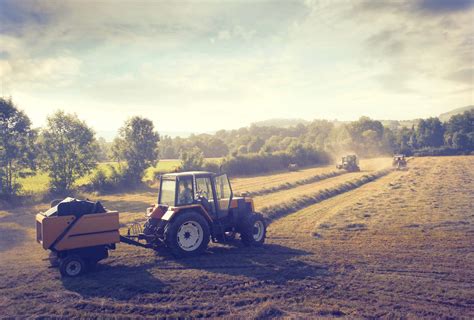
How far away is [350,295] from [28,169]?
2489 cm

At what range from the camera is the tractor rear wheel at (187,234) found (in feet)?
33.2

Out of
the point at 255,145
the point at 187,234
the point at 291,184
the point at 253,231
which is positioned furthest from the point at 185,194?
the point at 255,145

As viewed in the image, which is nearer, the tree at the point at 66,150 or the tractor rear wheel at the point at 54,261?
the tractor rear wheel at the point at 54,261

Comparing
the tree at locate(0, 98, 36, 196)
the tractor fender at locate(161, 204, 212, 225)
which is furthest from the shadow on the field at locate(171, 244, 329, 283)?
the tree at locate(0, 98, 36, 196)

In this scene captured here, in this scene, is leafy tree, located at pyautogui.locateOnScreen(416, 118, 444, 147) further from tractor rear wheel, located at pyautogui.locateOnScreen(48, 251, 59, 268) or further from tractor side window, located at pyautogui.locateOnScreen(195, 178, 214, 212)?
tractor rear wheel, located at pyautogui.locateOnScreen(48, 251, 59, 268)

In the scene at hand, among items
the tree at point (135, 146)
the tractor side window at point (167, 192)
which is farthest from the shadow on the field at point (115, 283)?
the tree at point (135, 146)

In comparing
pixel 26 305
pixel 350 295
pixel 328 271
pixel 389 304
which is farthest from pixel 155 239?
pixel 389 304

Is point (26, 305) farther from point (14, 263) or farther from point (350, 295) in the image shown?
point (350, 295)

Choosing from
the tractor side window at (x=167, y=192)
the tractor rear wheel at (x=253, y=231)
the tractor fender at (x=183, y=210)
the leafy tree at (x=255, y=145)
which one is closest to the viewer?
the tractor fender at (x=183, y=210)

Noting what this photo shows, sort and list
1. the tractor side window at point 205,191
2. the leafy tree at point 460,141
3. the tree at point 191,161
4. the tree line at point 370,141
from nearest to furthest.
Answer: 1. the tractor side window at point 205,191
2. the tree at point 191,161
3. the leafy tree at point 460,141
4. the tree line at point 370,141

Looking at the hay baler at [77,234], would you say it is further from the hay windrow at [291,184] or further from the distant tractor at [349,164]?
the distant tractor at [349,164]

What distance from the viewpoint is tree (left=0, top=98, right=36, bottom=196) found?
24.8m

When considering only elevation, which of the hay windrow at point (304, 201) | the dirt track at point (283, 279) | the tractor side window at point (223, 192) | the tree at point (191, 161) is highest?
the tree at point (191, 161)

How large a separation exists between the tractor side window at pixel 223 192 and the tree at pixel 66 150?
20.3m
